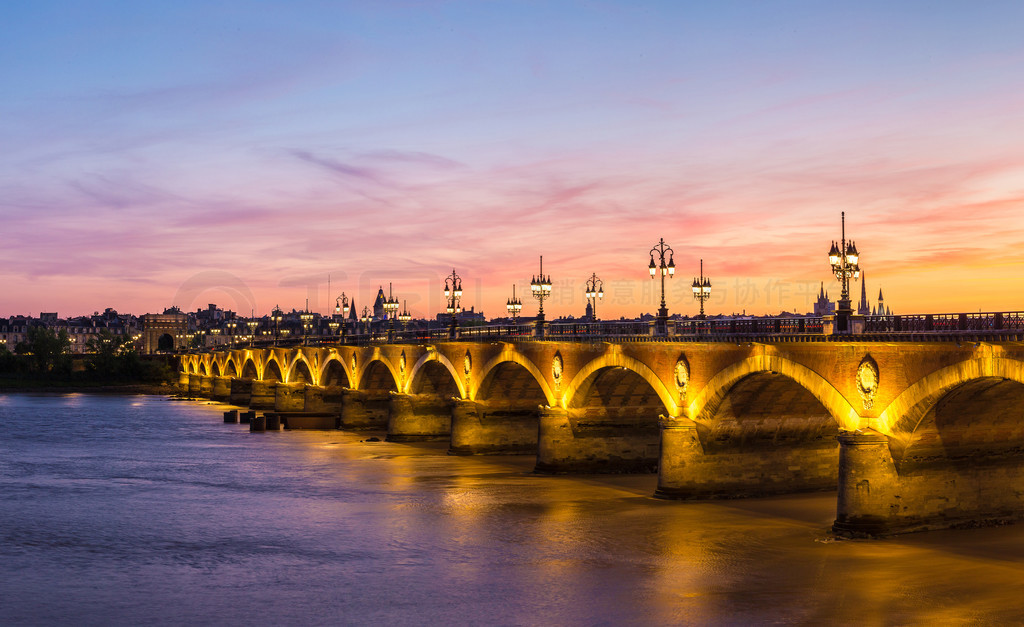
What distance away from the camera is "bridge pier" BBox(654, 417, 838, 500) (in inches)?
1467

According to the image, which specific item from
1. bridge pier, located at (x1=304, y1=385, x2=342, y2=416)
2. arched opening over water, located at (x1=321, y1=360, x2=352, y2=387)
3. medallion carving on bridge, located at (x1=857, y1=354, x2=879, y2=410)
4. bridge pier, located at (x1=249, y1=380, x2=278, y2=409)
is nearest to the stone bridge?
medallion carving on bridge, located at (x1=857, y1=354, x2=879, y2=410)

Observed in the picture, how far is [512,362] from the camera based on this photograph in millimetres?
53000

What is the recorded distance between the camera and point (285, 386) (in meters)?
91.9

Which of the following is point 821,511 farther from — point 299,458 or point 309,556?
point 299,458

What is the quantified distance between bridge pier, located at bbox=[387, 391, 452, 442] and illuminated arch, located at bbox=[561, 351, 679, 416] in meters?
19.1

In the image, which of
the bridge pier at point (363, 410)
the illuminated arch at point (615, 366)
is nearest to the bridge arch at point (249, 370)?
the bridge pier at point (363, 410)

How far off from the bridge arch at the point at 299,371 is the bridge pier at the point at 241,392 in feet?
47.4

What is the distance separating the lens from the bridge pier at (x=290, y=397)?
91.7 m

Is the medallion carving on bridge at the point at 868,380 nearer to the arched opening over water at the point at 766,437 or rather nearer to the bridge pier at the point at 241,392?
the arched opening over water at the point at 766,437

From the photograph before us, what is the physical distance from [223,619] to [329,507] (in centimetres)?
Answer: 1595

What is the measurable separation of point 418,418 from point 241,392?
5526cm

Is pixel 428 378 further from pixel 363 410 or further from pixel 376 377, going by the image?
pixel 376 377

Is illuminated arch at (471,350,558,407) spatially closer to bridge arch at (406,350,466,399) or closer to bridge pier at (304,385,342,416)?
bridge arch at (406,350,466,399)

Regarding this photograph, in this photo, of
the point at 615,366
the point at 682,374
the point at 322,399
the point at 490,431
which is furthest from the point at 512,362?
the point at 322,399
